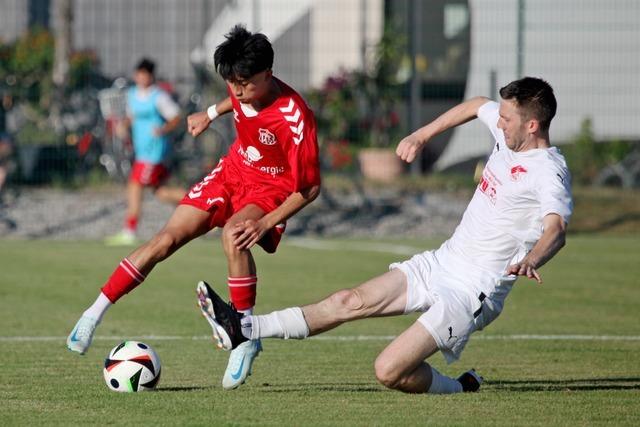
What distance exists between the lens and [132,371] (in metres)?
7.32

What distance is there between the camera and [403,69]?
22781 millimetres

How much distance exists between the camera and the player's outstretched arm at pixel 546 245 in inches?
249

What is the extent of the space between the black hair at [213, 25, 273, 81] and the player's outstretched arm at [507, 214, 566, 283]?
6.31ft

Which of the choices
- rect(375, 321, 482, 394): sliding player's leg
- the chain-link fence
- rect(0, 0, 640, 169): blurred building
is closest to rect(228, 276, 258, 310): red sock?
rect(375, 321, 482, 394): sliding player's leg

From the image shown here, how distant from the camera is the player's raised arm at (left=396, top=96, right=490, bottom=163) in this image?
24.0ft

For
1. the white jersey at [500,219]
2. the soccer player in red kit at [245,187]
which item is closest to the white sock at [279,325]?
the soccer player in red kit at [245,187]

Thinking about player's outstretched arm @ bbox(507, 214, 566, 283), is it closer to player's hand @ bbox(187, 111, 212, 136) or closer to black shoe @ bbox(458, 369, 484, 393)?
black shoe @ bbox(458, 369, 484, 393)

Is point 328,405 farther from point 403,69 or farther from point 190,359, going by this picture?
point 403,69

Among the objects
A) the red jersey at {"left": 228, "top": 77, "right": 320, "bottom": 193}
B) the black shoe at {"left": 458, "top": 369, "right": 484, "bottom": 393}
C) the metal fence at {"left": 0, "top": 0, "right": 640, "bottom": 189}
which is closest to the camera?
the black shoe at {"left": 458, "top": 369, "right": 484, "bottom": 393}

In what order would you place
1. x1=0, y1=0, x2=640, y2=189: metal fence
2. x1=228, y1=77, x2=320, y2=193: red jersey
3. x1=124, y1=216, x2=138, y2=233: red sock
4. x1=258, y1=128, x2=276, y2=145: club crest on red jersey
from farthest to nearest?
1. x1=0, y1=0, x2=640, y2=189: metal fence
2. x1=124, y1=216, x2=138, y2=233: red sock
3. x1=258, y1=128, x2=276, y2=145: club crest on red jersey
4. x1=228, y1=77, x2=320, y2=193: red jersey

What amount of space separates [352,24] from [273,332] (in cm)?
1666

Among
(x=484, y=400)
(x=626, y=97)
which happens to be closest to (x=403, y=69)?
(x=626, y=97)

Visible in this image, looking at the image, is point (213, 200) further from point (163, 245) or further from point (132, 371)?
point (132, 371)

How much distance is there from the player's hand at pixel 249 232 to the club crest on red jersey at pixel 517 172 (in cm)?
149
